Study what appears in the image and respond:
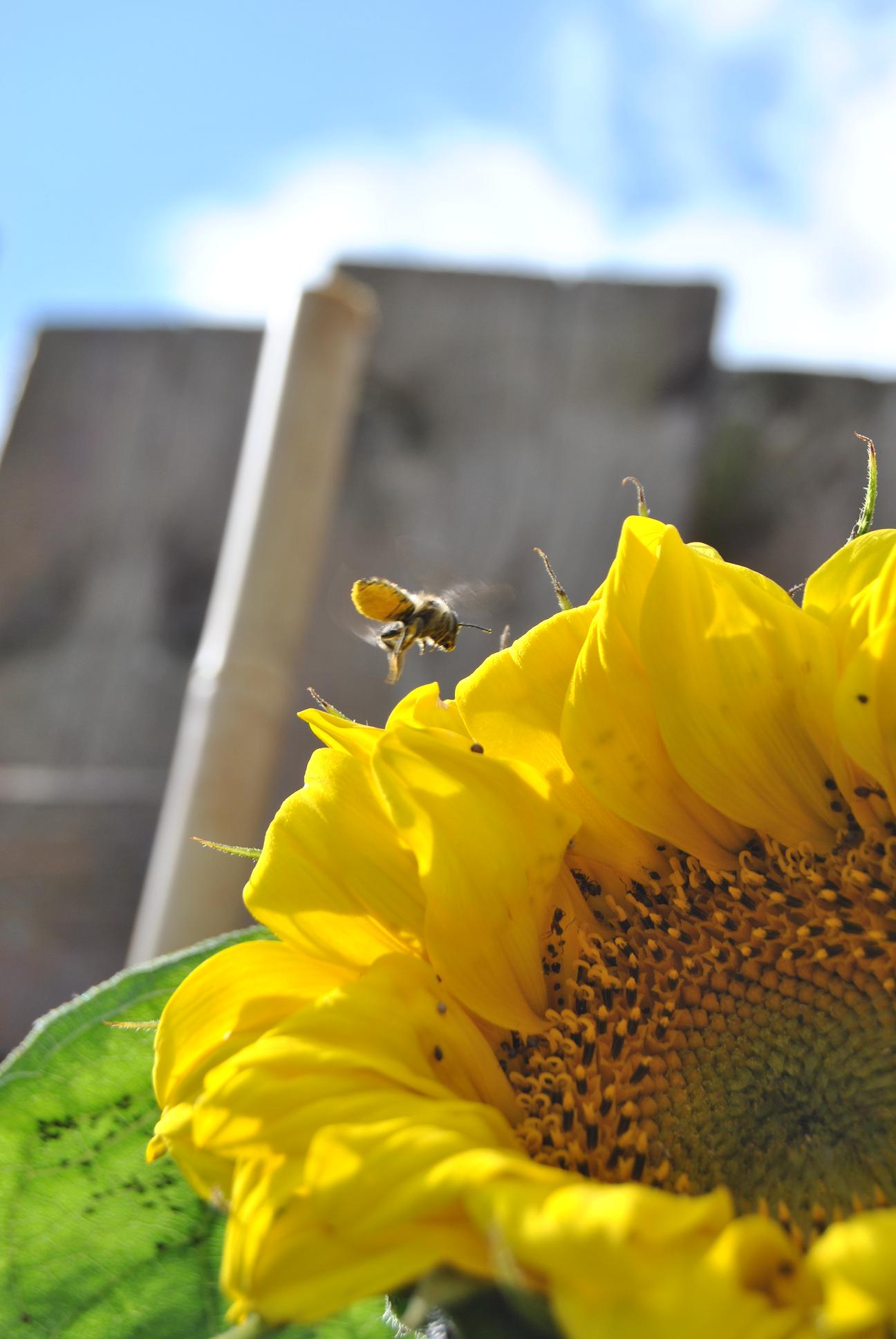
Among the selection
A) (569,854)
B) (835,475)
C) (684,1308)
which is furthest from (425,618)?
(835,475)

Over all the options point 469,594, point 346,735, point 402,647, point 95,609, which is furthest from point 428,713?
point 95,609

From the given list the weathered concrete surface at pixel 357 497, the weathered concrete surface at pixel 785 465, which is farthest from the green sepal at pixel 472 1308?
the weathered concrete surface at pixel 785 465

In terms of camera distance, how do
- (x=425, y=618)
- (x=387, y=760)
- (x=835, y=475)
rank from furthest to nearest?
(x=835, y=475), (x=425, y=618), (x=387, y=760)

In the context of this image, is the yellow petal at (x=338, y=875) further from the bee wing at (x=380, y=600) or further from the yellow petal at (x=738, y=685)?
the bee wing at (x=380, y=600)

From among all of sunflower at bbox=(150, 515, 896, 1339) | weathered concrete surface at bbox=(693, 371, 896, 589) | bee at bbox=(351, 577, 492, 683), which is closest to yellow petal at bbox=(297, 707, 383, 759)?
sunflower at bbox=(150, 515, 896, 1339)

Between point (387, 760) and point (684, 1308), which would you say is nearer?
point (684, 1308)

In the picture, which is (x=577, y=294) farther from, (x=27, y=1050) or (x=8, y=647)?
(x=27, y=1050)
